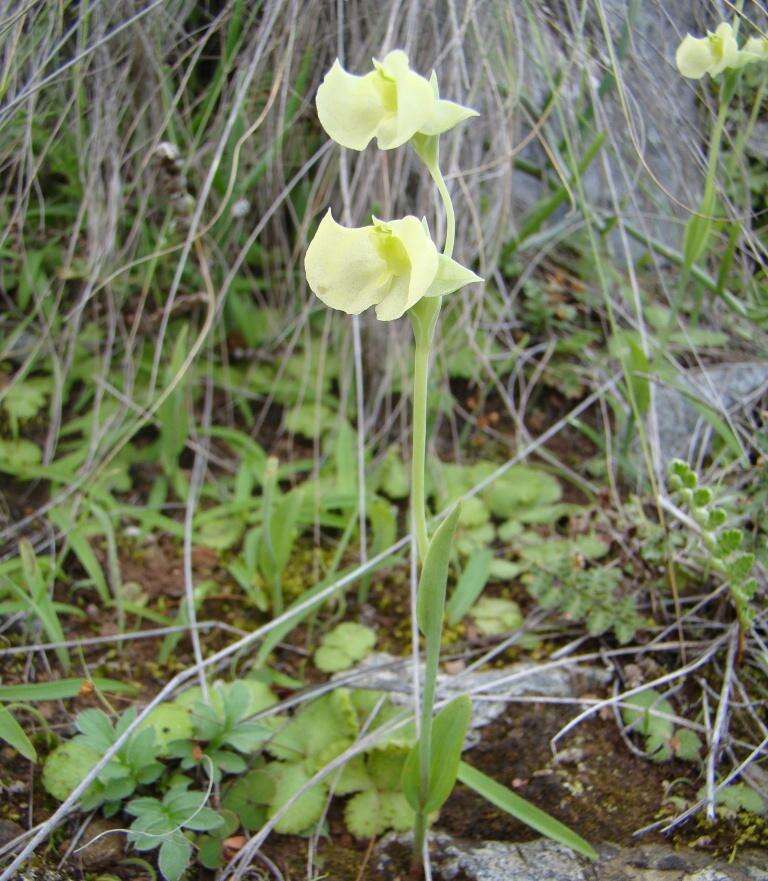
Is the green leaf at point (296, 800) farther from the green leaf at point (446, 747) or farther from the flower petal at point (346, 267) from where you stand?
the flower petal at point (346, 267)

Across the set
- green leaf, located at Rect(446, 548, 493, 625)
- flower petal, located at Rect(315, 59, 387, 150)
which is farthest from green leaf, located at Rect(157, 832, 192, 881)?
flower petal, located at Rect(315, 59, 387, 150)

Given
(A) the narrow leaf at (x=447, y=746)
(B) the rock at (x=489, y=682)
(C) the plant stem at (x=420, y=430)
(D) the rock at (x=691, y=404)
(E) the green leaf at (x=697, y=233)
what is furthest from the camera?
(D) the rock at (x=691, y=404)

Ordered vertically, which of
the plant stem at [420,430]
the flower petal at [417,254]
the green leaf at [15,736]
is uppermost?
the flower petal at [417,254]

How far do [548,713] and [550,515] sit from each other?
45cm

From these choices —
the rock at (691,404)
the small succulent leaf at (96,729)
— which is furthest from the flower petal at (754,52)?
the small succulent leaf at (96,729)

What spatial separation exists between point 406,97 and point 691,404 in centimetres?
116

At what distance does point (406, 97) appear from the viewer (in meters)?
0.77

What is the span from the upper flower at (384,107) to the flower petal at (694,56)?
689 millimetres

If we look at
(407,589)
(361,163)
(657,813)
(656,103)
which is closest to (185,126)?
(361,163)

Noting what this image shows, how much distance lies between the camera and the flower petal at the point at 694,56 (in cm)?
129

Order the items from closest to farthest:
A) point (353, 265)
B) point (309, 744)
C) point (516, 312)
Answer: point (353, 265) < point (309, 744) < point (516, 312)

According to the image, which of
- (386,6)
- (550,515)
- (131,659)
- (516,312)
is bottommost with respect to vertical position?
(131,659)

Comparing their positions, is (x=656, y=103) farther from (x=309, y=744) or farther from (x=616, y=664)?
(x=309, y=744)

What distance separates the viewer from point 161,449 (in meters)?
1.75
